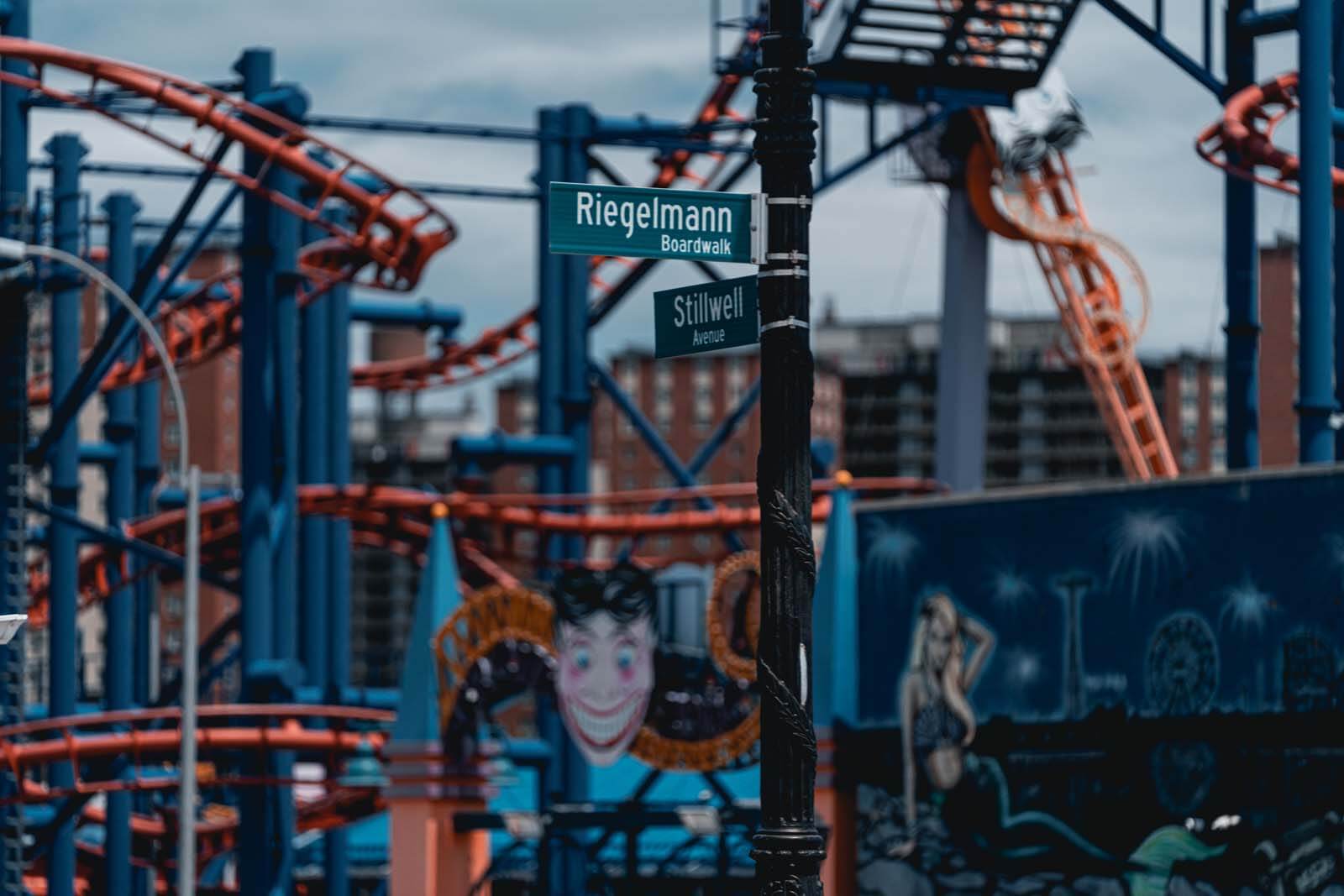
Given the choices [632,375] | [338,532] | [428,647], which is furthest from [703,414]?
[428,647]

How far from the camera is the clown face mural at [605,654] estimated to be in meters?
29.1

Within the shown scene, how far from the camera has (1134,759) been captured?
24703mm

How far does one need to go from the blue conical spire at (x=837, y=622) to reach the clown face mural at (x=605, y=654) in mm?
1963

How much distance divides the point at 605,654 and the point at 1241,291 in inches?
297

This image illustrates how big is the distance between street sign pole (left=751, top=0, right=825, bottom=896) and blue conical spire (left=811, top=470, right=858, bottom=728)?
15.5m

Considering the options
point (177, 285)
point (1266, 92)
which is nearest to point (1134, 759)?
→ point (1266, 92)

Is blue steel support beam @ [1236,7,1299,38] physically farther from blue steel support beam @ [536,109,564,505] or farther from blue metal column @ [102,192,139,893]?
blue metal column @ [102,192,139,893]

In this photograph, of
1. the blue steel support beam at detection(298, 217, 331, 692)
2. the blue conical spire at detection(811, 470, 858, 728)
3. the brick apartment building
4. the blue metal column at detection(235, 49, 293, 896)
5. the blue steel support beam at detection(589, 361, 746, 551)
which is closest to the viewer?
the blue conical spire at detection(811, 470, 858, 728)

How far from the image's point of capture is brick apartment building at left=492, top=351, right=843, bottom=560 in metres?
151

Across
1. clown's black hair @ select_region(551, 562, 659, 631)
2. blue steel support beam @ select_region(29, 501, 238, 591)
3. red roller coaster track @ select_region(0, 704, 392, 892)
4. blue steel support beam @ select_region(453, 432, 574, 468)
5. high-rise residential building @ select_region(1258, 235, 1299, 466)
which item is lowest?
red roller coaster track @ select_region(0, 704, 392, 892)

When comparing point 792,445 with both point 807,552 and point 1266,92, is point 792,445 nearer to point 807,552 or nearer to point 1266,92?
point 807,552

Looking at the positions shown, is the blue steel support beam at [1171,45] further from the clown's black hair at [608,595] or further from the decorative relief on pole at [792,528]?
the decorative relief on pole at [792,528]

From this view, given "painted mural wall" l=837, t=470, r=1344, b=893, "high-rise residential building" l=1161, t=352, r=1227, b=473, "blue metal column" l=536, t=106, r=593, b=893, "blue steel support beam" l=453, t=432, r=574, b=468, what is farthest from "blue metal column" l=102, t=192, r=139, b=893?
"high-rise residential building" l=1161, t=352, r=1227, b=473

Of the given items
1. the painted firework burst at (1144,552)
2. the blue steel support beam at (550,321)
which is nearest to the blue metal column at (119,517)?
the blue steel support beam at (550,321)
